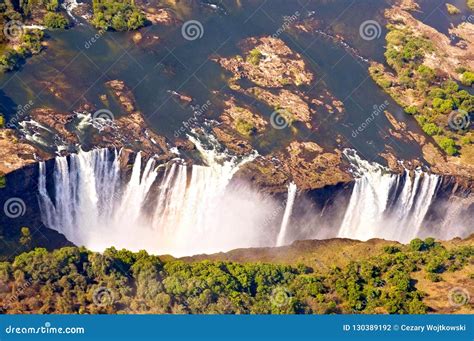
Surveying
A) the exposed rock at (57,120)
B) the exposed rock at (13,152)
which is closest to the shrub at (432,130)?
the exposed rock at (57,120)

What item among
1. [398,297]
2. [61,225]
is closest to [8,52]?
[61,225]

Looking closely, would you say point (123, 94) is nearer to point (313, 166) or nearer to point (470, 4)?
point (313, 166)

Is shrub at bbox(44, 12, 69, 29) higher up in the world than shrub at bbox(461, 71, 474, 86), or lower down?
higher up

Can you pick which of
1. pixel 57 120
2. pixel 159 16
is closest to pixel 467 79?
pixel 159 16

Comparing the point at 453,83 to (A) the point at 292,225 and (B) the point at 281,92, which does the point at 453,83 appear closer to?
(B) the point at 281,92

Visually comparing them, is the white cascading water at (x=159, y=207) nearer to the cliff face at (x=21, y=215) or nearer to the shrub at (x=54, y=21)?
the cliff face at (x=21, y=215)

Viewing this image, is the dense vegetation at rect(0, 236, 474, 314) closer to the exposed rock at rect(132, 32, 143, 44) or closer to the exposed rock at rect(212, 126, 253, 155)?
the exposed rock at rect(212, 126, 253, 155)

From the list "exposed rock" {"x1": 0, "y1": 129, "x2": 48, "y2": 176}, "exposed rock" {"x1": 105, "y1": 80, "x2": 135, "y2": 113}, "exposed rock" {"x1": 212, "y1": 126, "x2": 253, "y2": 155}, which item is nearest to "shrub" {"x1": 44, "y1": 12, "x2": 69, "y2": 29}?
"exposed rock" {"x1": 105, "y1": 80, "x2": 135, "y2": 113}
